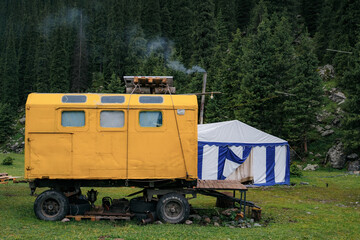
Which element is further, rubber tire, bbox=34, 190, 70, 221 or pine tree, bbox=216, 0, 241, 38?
pine tree, bbox=216, 0, 241, 38

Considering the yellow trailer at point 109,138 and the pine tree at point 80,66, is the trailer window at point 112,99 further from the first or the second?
the pine tree at point 80,66

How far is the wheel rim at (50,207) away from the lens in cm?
1040

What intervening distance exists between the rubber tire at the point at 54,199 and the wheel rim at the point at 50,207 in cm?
4

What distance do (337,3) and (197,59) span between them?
29176mm

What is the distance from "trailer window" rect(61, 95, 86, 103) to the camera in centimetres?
1045

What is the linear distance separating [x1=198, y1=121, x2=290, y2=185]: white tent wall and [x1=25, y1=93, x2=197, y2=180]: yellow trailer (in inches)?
376

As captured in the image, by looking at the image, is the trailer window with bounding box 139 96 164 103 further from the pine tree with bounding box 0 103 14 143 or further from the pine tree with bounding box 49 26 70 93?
the pine tree with bounding box 49 26 70 93

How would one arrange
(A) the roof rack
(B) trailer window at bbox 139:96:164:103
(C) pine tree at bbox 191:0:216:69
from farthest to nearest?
(C) pine tree at bbox 191:0:216:69 < (A) the roof rack < (B) trailer window at bbox 139:96:164:103

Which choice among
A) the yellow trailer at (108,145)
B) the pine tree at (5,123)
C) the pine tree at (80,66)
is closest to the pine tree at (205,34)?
the pine tree at (80,66)

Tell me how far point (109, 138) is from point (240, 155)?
37.6 ft

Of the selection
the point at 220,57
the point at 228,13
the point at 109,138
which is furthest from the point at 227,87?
the point at 228,13

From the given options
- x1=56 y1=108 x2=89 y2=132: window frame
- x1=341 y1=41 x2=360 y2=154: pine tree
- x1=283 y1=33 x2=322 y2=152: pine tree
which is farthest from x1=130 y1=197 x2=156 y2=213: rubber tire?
x1=283 y1=33 x2=322 y2=152: pine tree

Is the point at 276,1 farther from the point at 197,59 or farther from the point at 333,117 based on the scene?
the point at 333,117

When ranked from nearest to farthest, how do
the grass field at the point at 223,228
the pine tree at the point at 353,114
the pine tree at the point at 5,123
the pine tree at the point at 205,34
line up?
the grass field at the point at 223,228
the pine tree at the point at 353,114
the pine tree at the point at 205,34
the pine tree at the point at 5,123
